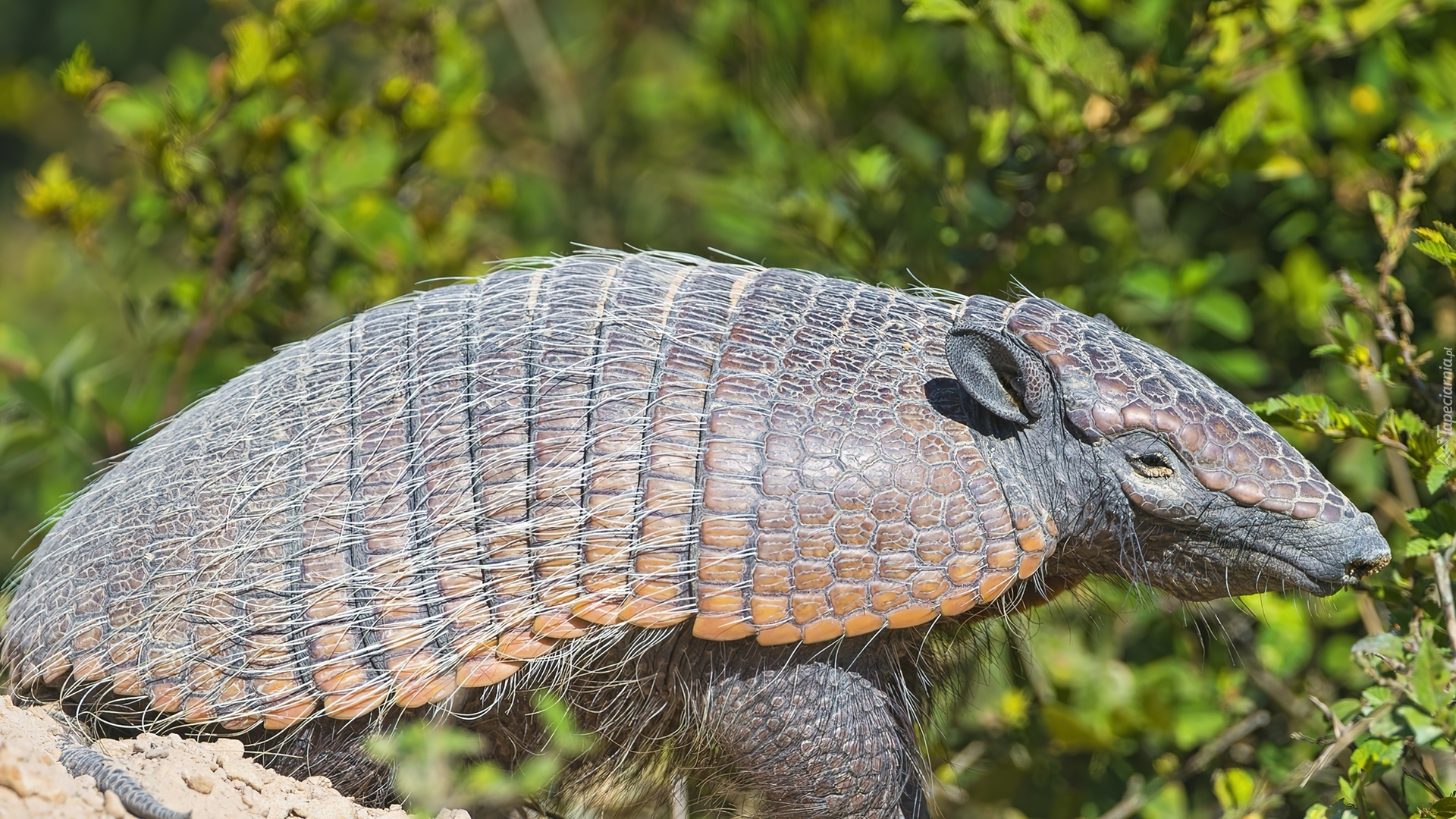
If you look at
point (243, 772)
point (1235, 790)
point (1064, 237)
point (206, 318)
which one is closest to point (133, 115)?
point (206, 318)

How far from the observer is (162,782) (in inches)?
118

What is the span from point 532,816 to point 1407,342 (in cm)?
308

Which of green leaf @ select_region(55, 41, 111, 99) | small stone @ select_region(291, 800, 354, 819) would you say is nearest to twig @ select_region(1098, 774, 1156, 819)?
small stone @ select_region(291, 800, 354, 819)

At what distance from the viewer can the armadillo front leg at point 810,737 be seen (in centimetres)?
327

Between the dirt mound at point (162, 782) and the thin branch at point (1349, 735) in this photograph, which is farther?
the thin branch at point (1349, 735)

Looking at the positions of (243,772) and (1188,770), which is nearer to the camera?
(243,772)

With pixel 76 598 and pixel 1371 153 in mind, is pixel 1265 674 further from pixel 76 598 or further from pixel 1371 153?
pixel 76 598

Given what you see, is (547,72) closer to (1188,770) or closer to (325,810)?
(1188,770)

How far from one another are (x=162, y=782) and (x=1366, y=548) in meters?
2.96

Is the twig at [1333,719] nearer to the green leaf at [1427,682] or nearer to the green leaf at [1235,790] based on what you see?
the green leaf at [1427,682]

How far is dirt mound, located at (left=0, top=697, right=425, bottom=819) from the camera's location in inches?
107

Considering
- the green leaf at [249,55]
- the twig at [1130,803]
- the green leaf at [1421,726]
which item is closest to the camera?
the green leaf at [1421,726]

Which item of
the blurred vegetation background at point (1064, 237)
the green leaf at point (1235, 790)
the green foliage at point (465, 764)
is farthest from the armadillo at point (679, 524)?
the green leaf at point (1235, 790)

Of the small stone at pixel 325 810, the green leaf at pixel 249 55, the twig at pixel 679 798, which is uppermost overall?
the green leaf at pixel 249 55
